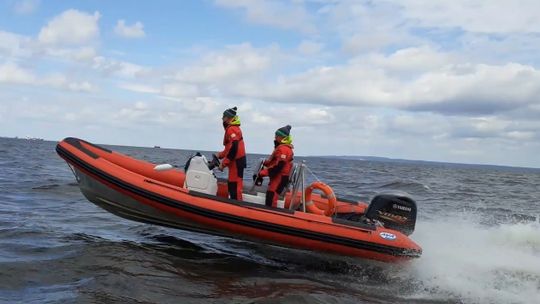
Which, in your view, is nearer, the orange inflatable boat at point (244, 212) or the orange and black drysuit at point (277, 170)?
the orange inflatable boat at point (244, 212)

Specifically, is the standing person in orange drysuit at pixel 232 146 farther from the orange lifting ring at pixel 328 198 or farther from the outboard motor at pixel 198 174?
the orange lifting ring at pixel 328 198

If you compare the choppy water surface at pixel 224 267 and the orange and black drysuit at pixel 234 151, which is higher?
the orange and black drysuit at pixel 234 151

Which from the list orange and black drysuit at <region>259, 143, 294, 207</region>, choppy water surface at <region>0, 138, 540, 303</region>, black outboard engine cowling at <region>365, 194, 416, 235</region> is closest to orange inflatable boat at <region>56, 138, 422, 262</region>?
black outboard engine cowling at <region>365, 194, 416, 235</region>

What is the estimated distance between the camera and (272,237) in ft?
21.2

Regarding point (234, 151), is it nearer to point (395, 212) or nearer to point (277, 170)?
point (277, 170)

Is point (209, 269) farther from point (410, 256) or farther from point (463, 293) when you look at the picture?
point (463, 293)

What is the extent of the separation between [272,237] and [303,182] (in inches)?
36.3

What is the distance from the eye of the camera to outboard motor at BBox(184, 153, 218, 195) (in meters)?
6.97

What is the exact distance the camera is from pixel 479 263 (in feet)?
21.4

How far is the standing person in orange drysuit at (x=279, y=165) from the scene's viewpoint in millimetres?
6648

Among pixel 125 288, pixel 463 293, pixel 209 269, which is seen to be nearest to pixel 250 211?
pixel 209 269

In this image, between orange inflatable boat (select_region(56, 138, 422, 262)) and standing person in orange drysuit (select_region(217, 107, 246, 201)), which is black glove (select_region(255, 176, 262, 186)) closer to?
orange inflatable boat (select_region(56, 138, 422, 262))

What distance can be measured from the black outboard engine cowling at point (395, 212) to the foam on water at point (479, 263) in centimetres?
48

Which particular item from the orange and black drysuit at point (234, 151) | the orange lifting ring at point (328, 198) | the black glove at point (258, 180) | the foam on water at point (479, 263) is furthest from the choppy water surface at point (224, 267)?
the orange and black drysuit at point (234, 151)
